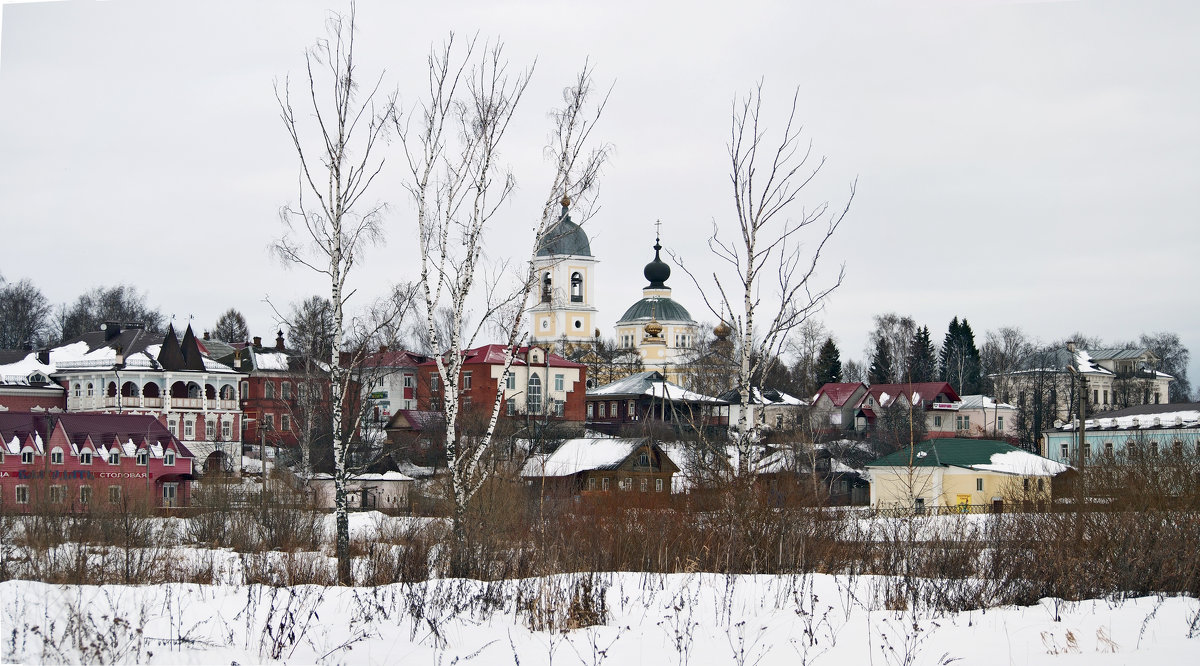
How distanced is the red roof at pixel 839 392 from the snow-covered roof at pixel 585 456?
28.2 m

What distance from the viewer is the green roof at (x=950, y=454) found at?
3866cm

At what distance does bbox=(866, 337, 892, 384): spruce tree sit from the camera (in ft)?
261

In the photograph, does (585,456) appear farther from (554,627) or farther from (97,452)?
(554,627)

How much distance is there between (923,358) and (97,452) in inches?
2331

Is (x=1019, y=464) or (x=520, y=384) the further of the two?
(x=520, y=384)

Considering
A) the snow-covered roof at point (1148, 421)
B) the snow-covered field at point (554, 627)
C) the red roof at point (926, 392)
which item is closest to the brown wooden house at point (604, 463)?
the snow-covered roof at point (1148, 421)

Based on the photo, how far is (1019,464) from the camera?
38906mm

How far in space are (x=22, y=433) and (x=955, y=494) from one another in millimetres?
29813

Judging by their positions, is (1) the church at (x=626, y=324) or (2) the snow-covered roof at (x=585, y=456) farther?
(1) the church at (x=626, y=324)

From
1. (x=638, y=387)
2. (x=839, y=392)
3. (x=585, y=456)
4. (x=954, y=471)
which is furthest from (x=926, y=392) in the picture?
(x=585, y=456)

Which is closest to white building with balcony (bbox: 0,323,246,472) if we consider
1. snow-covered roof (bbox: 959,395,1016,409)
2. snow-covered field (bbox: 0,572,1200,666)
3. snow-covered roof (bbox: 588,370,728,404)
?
snow-covered roof (bbox: 588,370,728,404)

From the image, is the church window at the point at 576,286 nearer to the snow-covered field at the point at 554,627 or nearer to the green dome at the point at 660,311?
the green dome at the point at 660,311

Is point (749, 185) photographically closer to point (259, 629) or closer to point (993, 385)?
point (259, 629)

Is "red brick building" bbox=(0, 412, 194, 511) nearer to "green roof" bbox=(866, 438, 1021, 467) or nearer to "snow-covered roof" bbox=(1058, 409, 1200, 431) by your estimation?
"green roof" bbox=(866, 438, 1021, 467)
